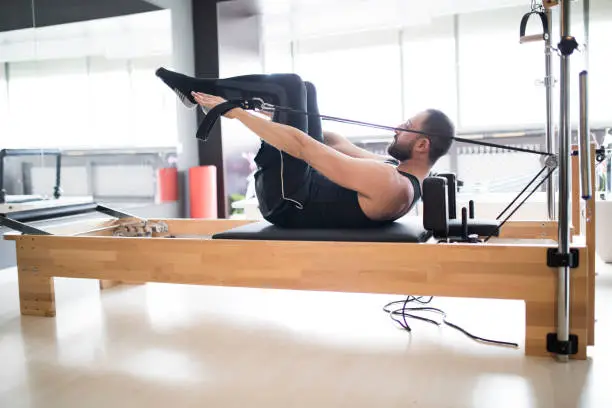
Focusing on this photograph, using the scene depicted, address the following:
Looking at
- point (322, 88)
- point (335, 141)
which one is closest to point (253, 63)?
point (322, 88)

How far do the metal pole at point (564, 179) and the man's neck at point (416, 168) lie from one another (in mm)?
572

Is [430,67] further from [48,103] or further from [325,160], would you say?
[325,160]

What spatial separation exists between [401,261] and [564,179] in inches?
22.0

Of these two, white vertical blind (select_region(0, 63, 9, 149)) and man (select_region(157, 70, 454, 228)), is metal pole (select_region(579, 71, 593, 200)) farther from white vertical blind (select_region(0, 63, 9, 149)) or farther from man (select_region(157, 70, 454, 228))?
white vertical blind (select_region(0, 63, 9, 149))

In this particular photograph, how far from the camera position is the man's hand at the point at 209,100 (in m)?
1.97

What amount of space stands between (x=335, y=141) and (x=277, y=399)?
4.26ft

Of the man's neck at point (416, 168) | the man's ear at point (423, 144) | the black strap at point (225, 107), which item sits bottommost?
the man's neck at point (416, 168)

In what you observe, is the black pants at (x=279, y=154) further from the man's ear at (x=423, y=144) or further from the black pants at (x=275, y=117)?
the man's ear at (x=423, y=144)

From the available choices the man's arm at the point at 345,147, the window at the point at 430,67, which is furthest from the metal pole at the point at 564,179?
the window at the point at 430,67

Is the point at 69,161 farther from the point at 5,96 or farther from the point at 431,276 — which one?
the point at 431,276

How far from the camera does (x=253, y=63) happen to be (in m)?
5.36

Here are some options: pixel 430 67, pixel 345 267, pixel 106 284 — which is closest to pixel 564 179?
pixel 345 267

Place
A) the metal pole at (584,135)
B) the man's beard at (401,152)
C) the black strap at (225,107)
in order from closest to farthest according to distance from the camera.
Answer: the metal pole at (584,135), the black strap at (225,107), the man's beard at (401,152)

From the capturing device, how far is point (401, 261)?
1753 mm
